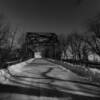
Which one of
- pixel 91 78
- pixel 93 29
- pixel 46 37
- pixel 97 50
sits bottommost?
pixel 91 78

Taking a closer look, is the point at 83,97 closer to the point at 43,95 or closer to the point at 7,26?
the point at 43,95

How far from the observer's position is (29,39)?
93625 mm

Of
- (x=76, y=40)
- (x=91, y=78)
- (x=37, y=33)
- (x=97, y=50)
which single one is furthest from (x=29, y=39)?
(x=91, y=78)

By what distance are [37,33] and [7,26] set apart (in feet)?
238

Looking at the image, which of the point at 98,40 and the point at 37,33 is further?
the point at 37,33

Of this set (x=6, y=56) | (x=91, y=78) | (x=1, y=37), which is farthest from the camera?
(x=6, y=56)

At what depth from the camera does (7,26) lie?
29.2 metres

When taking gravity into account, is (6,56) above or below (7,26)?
below

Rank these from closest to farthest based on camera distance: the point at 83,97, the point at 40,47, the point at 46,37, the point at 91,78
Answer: the point at 83,97 → the point at 91,78 → the point at 40,47 → the point at 46,37

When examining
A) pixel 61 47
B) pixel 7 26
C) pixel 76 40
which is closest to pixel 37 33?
pixel 61 47

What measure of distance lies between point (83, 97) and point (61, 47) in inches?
2114

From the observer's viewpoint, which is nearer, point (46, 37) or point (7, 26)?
point (7, 26)

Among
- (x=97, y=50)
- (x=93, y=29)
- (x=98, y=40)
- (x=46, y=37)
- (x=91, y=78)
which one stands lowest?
(x=91, y=78)

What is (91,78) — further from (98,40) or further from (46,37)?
(46,37)
